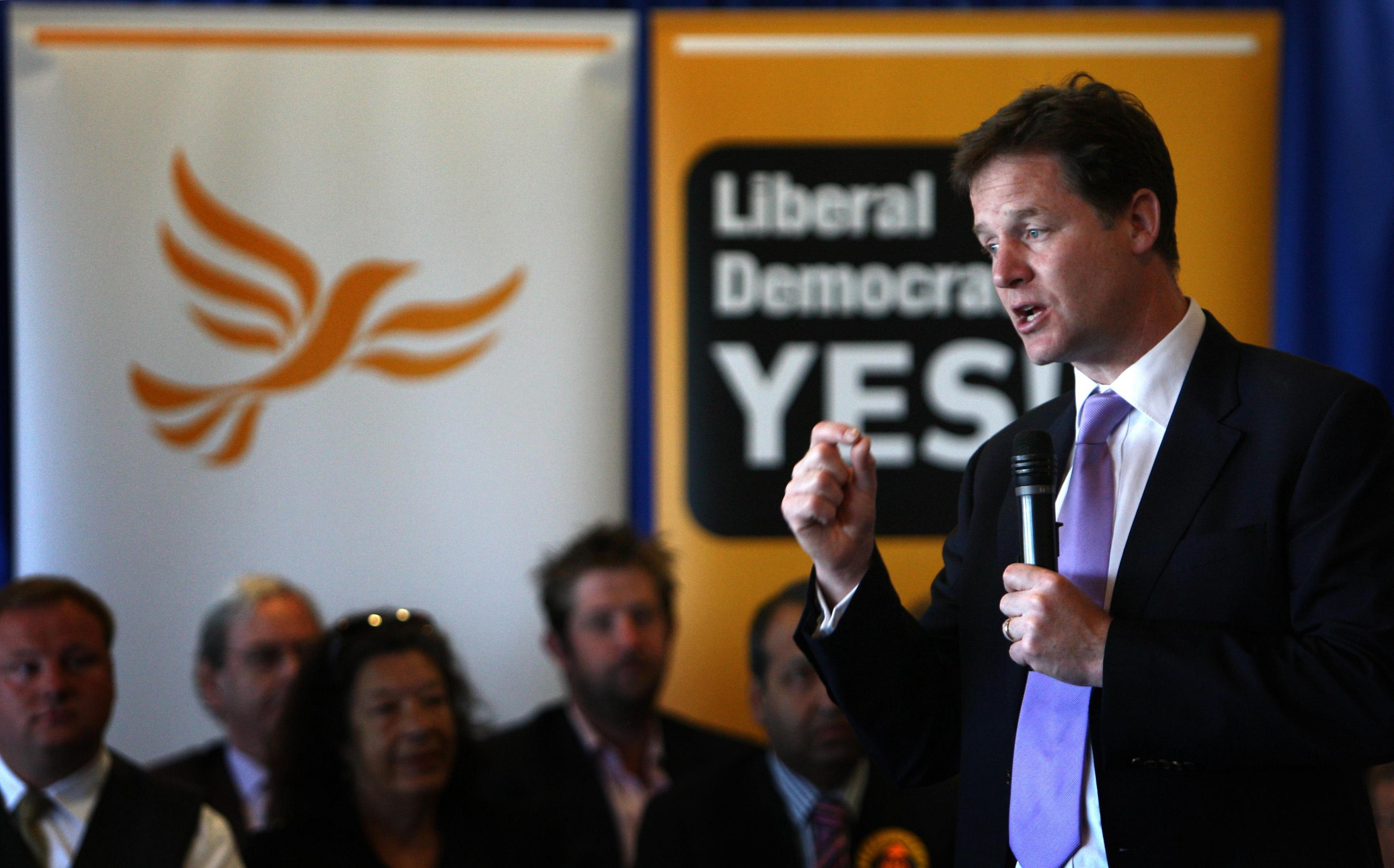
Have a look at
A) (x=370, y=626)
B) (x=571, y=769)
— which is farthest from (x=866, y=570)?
(x=571, y=769)

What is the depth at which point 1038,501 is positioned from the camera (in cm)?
134

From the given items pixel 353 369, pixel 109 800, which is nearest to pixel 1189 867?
pixel 109 800

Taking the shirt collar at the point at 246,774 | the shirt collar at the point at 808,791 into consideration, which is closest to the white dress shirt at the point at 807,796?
the shirt collar at the point at 808,791

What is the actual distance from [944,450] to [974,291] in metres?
0.45

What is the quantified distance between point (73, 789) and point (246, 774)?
108 centimetres

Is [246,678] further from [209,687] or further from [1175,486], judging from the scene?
[1175,486]

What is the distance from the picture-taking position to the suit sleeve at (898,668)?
1.45 m

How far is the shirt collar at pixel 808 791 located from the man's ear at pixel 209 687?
1523 millimetres

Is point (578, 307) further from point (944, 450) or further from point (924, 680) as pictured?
point (924, 680)

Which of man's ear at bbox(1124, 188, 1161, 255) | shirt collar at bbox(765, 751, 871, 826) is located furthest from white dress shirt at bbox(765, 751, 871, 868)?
man's ear at bbox(1124, 188, 1161, 255)

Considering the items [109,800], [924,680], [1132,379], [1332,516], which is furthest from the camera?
[109,800]

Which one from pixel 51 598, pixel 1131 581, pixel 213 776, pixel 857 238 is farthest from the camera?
pixel 857 238

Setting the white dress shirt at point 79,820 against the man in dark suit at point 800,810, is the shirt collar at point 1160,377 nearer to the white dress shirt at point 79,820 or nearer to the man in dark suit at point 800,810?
the man in dark suit at point 800,810

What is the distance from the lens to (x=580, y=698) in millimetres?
3668
